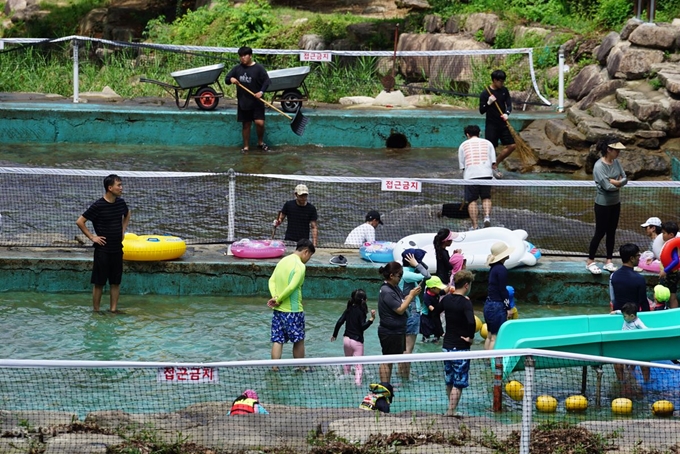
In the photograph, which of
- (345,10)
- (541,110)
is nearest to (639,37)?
(541,110)

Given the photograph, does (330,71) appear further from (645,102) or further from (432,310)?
(432,310)

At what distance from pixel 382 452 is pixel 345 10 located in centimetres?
2490

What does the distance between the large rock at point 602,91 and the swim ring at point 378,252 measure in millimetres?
9065

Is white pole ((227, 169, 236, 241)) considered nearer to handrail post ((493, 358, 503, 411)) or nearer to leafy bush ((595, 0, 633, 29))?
handrail post ((493, 358, 503, 411))

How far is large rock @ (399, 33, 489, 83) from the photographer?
79.9 feet

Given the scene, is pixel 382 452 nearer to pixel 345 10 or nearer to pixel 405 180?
pixel 405 180

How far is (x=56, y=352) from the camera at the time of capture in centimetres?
1123

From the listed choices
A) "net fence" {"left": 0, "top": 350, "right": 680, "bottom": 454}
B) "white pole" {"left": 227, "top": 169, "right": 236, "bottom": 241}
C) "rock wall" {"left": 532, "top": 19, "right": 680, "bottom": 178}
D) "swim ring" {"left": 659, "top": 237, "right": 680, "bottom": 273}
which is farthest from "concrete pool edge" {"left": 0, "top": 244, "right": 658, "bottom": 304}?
"rock wall" {"left": 532, "top": 19, "right": 680, "bottom": 178}

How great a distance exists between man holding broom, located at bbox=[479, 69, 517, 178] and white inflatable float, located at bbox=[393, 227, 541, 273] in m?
3.48

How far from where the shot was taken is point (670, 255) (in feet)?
40.4

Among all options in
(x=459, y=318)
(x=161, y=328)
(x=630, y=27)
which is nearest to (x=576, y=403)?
(x=459, y=318)

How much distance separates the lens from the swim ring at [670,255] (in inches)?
A: 483

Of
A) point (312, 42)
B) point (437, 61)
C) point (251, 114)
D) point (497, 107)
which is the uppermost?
point (312, 42)

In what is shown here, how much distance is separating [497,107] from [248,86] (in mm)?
5150
